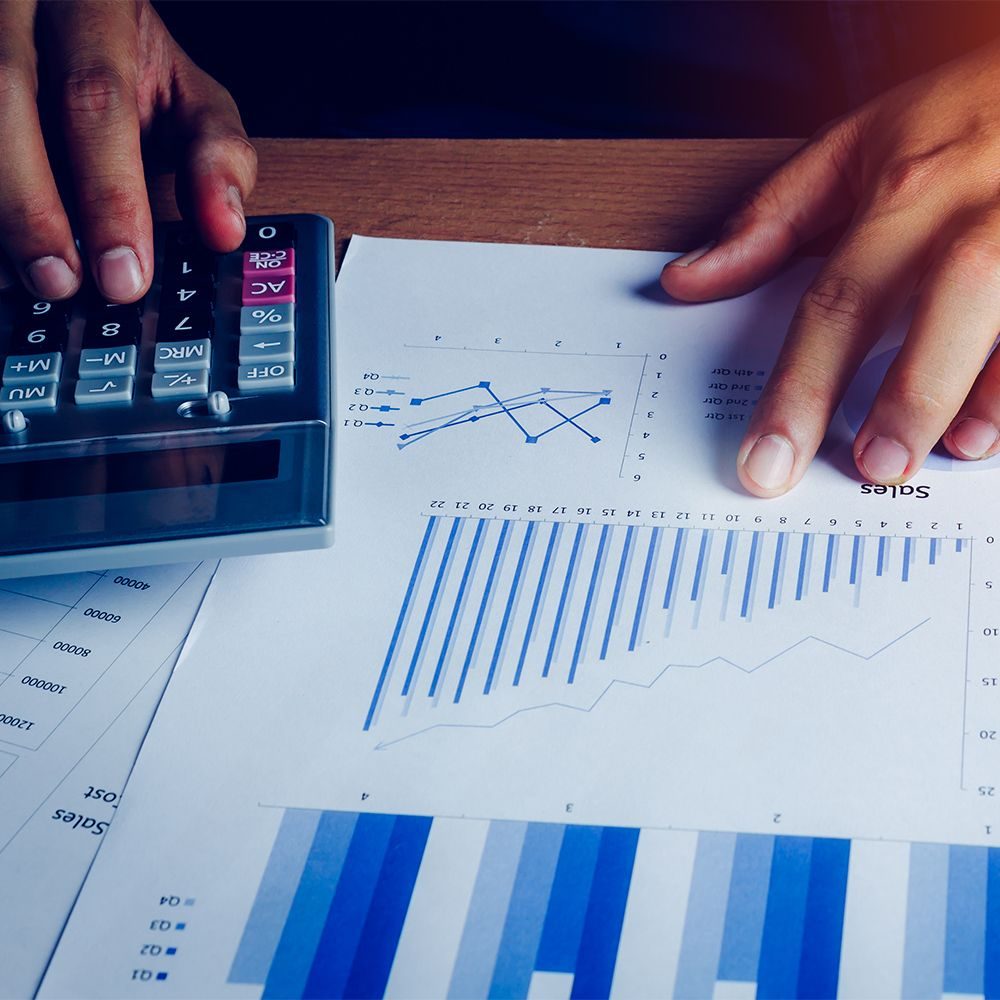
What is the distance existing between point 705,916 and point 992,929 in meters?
0.08

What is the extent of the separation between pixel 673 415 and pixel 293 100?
0.76m

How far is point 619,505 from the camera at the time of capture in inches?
18.8

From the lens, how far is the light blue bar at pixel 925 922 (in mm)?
334

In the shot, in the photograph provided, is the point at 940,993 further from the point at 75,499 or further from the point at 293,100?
the point at 293,100

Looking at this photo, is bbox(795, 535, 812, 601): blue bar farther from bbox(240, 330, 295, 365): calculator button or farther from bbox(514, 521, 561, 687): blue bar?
bbox(240, 330, 295, 365): calculator button

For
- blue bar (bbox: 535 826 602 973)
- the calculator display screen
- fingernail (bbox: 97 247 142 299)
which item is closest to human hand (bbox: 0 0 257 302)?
fingernail (bbox: 97 247 142 299)

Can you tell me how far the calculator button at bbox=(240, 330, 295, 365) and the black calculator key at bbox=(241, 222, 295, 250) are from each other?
69 mm

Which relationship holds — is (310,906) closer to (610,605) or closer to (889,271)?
(610,605)

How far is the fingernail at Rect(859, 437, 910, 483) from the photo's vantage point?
0.47 m

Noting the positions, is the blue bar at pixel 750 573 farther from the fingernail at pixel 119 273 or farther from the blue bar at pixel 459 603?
the fingernail at pixel 119 273

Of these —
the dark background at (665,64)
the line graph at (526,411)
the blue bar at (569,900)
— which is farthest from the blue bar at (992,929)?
the dark background at (665,64)

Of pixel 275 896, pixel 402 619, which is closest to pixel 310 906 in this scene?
pixel 275 896

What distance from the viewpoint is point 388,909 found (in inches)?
14.3

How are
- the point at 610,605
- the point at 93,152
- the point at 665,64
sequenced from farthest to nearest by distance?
the point at 665,64 < the point at 93,152 < the point at 610,605
